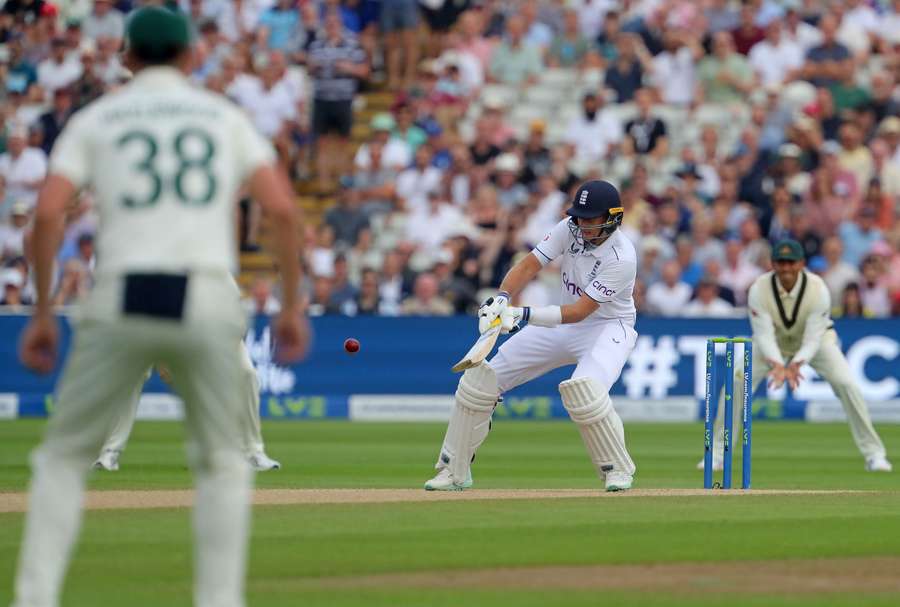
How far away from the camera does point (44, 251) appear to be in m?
5.54

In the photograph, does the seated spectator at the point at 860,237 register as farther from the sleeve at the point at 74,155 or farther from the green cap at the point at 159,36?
the sleeve at the point at 74,155

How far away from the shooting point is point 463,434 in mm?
10656

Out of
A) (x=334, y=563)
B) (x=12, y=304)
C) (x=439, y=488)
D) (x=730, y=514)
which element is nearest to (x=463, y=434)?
(x=439, y=488)

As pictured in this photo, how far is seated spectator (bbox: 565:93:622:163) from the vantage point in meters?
21.4

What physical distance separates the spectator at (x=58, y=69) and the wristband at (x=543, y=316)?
1338cm

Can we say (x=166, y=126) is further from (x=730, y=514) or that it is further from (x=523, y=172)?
(x=523, y=172)

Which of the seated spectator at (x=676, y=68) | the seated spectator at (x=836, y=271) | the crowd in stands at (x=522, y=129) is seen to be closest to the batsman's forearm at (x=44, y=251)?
the crowd in stands at (x=522, y=129)

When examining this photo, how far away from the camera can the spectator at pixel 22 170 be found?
21219mm

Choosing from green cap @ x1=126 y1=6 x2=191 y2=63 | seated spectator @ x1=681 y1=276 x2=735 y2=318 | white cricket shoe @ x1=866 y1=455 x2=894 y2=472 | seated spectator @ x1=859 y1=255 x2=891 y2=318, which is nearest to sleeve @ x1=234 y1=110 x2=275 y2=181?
green cap @ x1=126 y1=6 x2=191 y2=63

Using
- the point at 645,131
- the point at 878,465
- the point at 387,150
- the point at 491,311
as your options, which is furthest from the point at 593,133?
the point at 491,311

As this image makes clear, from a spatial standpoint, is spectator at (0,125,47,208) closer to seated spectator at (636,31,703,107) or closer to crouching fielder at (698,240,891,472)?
seated spectator at (636,31,703,107)

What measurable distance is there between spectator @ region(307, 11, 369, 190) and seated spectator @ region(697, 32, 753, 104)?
4.42 metres

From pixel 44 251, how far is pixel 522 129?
1721cm

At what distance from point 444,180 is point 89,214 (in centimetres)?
434
